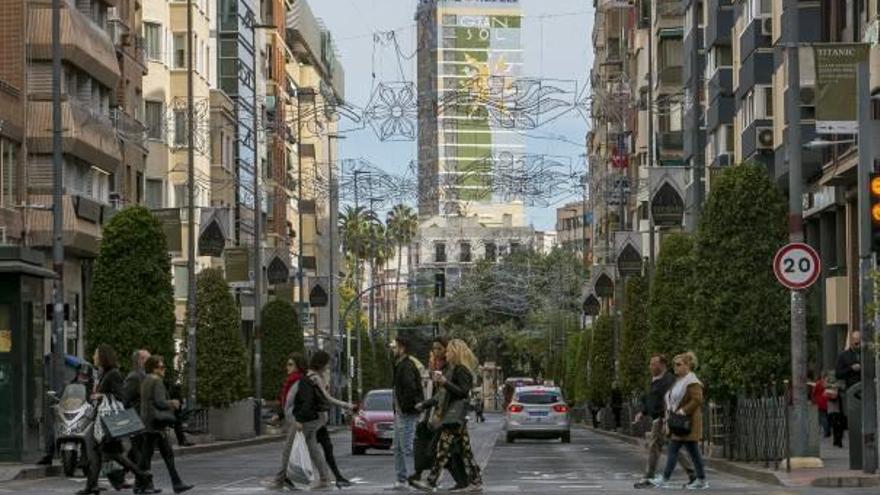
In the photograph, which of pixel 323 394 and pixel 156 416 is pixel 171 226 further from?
pixel 156 416

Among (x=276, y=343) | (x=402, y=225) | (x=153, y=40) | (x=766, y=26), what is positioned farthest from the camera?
(x=402, y=225)

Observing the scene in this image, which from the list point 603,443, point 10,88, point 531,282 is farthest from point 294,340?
point 531,282

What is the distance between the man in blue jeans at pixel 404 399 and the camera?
33.1 metres

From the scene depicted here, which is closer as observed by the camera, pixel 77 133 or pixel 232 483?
pixel 232 483

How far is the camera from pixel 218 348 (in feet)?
228

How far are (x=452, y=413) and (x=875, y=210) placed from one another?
6.10m

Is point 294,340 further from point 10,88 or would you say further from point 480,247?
point 480,247

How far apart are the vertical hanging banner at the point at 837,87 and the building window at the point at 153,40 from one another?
54.1 m

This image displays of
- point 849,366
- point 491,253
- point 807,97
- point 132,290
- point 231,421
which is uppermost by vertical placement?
point 491,253

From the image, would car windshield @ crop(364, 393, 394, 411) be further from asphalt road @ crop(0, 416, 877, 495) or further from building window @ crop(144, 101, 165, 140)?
building window @ crop(144, 101, 165, 140)

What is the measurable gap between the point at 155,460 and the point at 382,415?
8357 millimetres

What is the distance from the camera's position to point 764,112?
2756 inches

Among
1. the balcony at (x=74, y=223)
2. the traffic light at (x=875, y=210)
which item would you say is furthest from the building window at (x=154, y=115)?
the traffic light at (x=875, y=210)

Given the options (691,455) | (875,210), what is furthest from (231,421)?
(875,210)
